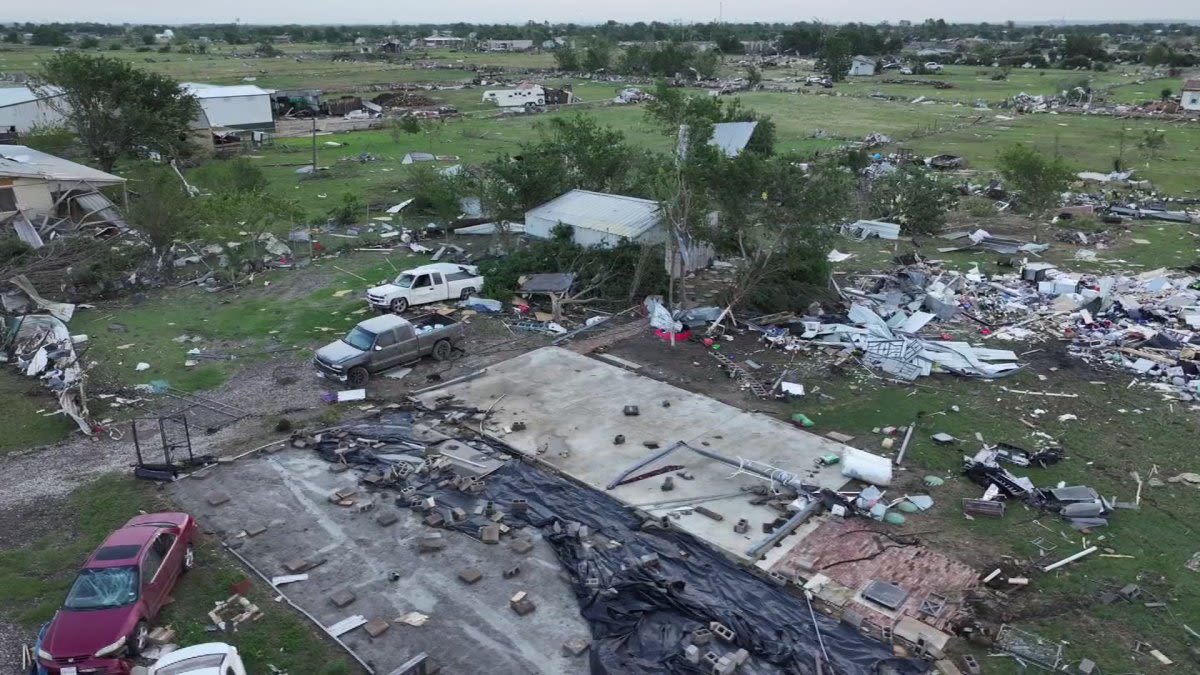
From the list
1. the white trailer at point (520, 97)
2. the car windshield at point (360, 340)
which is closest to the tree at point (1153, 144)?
the white trailer at point (520, 97)

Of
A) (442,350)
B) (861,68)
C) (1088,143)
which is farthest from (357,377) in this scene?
(861,68)

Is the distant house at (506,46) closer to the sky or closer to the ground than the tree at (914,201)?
closer to the ground

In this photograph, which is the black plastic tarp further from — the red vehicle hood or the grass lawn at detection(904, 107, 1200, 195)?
the grass lawn at detection(904, 107, 1200, 195)

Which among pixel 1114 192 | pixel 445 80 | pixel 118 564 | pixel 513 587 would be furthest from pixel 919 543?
pixel 445 80

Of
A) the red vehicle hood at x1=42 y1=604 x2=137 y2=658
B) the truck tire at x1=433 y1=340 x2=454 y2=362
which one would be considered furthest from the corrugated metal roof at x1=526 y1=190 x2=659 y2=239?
the red vehicle hood at x1=42 y1=604 x2=137 y2=658

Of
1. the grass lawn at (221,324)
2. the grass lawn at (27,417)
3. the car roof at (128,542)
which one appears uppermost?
the car roof at (128,542)

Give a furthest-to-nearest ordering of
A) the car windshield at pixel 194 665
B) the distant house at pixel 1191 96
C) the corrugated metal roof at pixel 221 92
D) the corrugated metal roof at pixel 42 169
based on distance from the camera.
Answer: the distant house at pixel 1191 96
the corrugated metal roof at pixel 221 92
the corrugated metal roof at pixel 42 169
the car windshield at pixel 194 665

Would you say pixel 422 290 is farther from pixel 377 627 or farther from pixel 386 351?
pixel 377 627

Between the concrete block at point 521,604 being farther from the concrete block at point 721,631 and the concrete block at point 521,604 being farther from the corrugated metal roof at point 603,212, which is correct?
the corrugated metal roof at point 603,212
